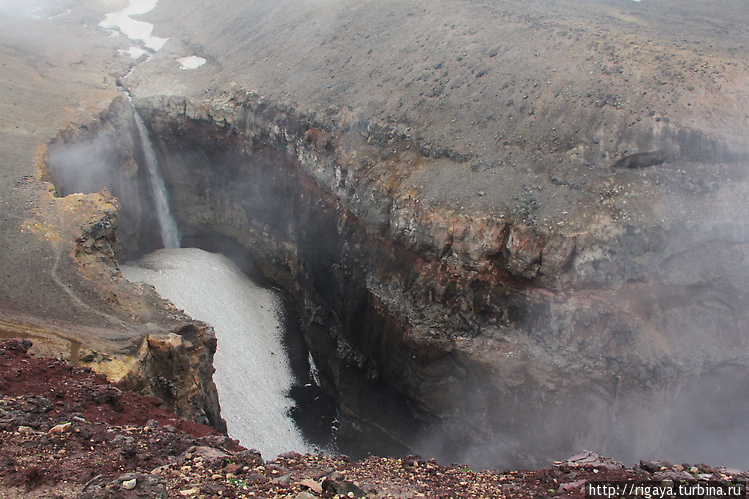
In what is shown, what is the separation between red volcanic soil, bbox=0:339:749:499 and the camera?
9.70 m

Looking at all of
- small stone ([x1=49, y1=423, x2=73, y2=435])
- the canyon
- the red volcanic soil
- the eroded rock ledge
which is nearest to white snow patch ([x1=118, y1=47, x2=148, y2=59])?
the canyon

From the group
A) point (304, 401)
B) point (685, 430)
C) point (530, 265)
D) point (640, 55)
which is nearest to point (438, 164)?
point (530, 265)

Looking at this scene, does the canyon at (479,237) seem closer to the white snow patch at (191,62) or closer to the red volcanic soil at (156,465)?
the red volcanic soil at (156,465)

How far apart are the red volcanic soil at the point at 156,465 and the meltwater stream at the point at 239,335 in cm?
862

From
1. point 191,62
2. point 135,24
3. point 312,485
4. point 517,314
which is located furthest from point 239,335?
point 135,24

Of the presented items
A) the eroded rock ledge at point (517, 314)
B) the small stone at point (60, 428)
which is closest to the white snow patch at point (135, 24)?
the eroded rock ledge at point (517, 314)

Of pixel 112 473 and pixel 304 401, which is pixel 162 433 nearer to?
pixel 112 473

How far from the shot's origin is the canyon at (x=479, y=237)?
750 inches

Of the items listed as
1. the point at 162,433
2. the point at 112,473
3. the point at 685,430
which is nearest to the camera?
the point at 112,473

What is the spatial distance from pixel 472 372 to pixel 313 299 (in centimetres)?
977

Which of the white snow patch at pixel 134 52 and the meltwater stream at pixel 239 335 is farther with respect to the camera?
the white snow patch at pixel 134 52

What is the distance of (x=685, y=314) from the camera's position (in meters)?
20.3

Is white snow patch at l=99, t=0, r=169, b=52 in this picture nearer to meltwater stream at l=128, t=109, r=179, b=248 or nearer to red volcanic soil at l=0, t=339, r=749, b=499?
meltwater stream at l=128, t=109, r=179, b=248

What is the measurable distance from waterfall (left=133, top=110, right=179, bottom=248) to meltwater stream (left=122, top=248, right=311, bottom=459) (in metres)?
1.73
